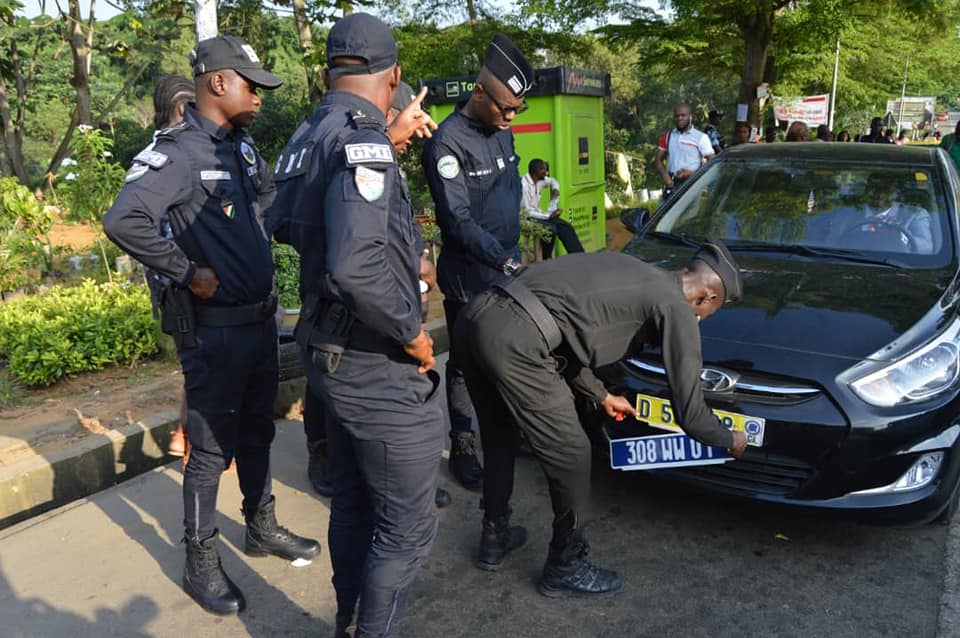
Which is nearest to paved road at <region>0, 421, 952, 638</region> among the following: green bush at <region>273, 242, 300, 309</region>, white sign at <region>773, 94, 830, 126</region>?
Answer: green bush at <region>273, 242, 300, 309</region>

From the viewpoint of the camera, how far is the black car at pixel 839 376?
2805mm

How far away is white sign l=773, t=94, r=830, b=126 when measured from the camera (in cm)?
2422

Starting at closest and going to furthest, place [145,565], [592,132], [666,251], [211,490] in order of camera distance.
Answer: [211,490] → [145,565] → [666,251] → [592,132]

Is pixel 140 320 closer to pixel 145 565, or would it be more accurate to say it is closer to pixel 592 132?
pixel 145 565

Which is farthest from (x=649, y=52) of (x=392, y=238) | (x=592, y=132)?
(x=392, y=238)

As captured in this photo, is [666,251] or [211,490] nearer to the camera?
[211,490]

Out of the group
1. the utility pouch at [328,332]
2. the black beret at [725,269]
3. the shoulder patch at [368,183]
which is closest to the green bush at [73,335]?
the utility pouch at [328,332]

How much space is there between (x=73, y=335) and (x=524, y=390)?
3641 mm

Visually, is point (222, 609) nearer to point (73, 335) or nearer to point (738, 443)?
point (738, 443)

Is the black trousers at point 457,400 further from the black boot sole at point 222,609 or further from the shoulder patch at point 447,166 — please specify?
the black boot sole at point 222,609

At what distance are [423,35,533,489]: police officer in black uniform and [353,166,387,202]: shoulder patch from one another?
1.43 meters

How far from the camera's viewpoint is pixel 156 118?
12.5 ft

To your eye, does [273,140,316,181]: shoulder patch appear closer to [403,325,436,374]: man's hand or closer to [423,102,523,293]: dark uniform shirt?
[403,325,436,374]: man's hand

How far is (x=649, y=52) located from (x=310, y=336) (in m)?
12.6
